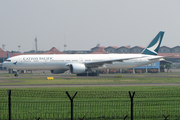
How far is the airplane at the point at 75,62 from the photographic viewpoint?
174 ft

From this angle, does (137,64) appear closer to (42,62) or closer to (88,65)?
(88,65)

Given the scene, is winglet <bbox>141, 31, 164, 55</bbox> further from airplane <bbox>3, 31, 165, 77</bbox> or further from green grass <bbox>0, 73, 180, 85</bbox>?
Answer: green grass <bbox>0, 73, 180, 85</bbox>

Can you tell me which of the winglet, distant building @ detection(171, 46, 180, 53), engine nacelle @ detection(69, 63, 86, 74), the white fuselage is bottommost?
engine nacelle @ detection(69, 63, 86, 74)

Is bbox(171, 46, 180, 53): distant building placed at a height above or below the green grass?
above

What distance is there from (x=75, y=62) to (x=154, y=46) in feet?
66.4

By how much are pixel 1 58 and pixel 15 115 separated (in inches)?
4342

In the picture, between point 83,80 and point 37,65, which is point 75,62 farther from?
point 83,80

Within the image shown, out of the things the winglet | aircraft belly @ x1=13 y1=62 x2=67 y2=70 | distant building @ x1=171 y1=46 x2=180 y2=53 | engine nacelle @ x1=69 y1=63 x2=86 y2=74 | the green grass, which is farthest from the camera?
distant building @ x1=171 y1=46 x2=180 y2=53

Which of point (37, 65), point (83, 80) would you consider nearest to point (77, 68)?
point (37, 65)

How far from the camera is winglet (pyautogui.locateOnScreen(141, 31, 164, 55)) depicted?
62.0 metres

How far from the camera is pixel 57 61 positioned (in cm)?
5438

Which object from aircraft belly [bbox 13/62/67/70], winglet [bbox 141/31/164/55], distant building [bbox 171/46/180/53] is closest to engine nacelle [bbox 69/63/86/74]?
aircraft belly [bbox 13/62/67/70]

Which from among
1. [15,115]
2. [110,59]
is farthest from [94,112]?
[110,59]

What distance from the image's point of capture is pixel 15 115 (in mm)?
13648
